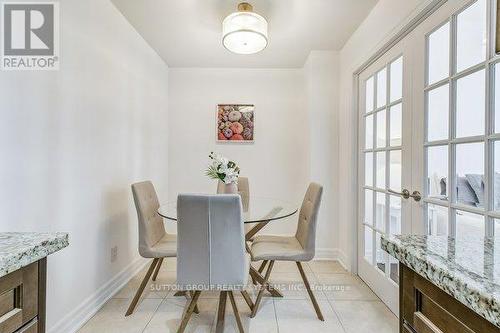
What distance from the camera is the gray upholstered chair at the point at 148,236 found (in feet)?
6.50

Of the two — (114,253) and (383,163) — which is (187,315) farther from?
(383,163)

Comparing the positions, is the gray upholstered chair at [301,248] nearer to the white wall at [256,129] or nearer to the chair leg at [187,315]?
the chair leg at [187,315]

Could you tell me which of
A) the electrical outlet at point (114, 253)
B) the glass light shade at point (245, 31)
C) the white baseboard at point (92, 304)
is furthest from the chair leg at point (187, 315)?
the glass light shade at point (245, 31)

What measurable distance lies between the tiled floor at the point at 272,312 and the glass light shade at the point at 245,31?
2102mm

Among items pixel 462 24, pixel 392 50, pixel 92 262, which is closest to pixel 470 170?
pixel 462 24

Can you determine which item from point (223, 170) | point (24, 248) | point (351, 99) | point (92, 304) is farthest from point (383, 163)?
point (92, 304)

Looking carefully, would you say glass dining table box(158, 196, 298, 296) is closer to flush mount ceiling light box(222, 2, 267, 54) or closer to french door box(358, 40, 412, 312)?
french door box(358, 40, 412, 312)

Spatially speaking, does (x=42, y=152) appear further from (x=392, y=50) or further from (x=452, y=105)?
(x=392, y=50)

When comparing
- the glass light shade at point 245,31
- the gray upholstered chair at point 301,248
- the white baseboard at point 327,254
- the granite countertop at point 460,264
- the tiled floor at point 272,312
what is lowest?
the tiled floor at point 272,312

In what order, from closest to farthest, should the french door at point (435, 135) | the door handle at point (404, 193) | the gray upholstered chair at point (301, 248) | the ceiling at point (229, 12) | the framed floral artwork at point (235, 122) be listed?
the french door at point (435, 135) < the door handle at point (404, 193) < the gray upholstered chair at point (301, 248) < the ceiling at point (229, 12) < the framed floral artwork at point (235, 122)

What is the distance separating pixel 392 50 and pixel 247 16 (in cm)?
114

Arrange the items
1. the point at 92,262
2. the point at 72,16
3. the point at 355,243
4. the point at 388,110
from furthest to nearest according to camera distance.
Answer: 1. the point at 355,243
2. the point at 388,110
3. the point at 92,262
4. the point at 72,16

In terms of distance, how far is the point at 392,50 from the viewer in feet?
6.81

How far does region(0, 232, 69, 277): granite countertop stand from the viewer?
670 millimetres
